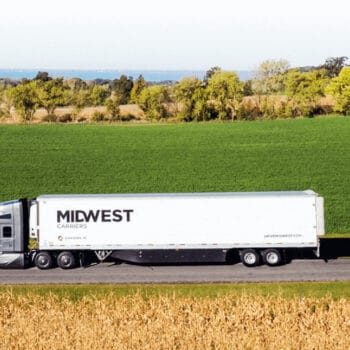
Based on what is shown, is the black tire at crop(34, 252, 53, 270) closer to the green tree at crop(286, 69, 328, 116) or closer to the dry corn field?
the dry corn field

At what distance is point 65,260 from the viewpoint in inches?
1532

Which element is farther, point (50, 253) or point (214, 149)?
point (214, 149)

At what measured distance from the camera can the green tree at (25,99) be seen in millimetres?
111812

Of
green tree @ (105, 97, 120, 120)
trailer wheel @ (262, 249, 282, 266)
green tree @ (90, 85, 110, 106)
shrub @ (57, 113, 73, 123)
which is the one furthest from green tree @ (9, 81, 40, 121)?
trailer wheel @ (262, 249, 282, 266)

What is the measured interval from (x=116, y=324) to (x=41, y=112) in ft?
337

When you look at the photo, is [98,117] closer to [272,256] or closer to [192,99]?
[192,99]

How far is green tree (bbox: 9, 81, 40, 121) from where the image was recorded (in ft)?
367

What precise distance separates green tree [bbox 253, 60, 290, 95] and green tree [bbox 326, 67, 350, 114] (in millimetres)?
11405

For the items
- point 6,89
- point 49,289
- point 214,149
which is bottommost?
point 49,289

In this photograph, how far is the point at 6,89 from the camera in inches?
4680

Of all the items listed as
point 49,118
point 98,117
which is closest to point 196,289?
point 98,117

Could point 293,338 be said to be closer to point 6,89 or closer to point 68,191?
point 68,191

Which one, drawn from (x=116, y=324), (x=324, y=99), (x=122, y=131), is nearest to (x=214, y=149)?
(x=122, y=131)

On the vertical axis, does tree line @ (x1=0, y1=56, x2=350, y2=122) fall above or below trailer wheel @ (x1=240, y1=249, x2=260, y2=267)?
above
